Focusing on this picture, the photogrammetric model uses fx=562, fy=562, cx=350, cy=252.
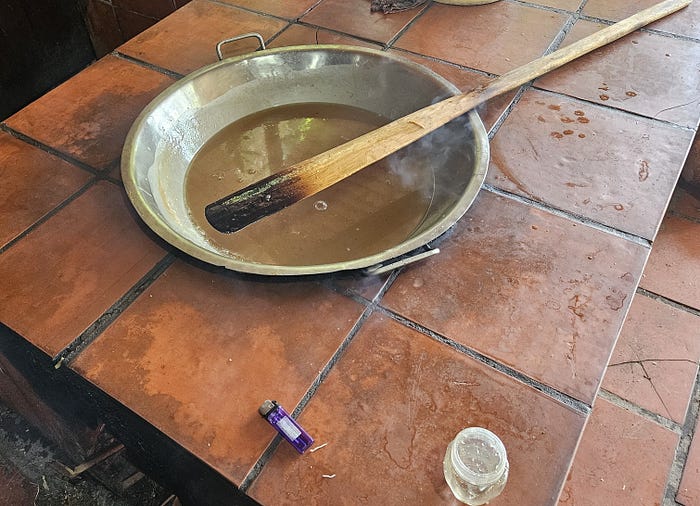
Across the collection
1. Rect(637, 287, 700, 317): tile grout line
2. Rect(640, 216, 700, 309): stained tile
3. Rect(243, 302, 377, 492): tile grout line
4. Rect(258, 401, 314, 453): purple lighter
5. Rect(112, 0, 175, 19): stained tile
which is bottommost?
Rect(637, 287, 700, 317): tile grout line

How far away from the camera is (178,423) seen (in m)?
0.78

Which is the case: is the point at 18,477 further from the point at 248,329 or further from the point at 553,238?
the point at 553,238

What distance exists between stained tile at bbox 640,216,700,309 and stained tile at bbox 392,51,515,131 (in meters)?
0.71

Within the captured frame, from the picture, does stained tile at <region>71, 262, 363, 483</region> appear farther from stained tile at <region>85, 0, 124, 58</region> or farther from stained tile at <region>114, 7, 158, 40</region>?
stained tile at <region>85, 0, 124, 58</region>

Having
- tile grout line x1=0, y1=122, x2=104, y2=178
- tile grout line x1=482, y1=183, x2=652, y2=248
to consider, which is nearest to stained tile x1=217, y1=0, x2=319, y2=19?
tile grout line x1=0, y1=122, x2=104, y2=178

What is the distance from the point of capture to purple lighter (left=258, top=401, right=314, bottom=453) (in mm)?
748

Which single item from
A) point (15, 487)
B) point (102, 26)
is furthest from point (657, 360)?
point (102, 26)

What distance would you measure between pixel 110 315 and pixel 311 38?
92 cm

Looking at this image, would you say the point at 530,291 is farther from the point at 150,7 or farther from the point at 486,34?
the point at 150,7

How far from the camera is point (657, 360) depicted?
1.44m

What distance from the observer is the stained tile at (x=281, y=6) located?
1.57m

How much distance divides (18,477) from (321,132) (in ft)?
3.77

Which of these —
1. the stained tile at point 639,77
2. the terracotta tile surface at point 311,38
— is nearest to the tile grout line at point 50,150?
the terracotta tile surface at point 311,38

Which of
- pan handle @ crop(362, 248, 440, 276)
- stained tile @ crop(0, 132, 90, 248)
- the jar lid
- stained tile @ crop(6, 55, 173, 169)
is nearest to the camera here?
the jar lid
